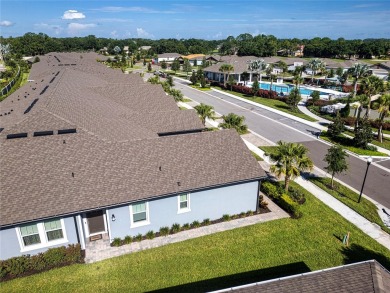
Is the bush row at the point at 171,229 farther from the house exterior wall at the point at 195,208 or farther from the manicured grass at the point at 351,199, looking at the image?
the manicured grass at the point at 351,199

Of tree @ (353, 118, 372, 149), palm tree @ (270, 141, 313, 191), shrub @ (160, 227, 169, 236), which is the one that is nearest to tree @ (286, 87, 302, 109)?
tree @ (353, 118, 372, 149)

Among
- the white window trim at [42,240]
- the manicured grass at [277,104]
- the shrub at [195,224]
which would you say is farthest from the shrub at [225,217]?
the manicured grass at [277,104]

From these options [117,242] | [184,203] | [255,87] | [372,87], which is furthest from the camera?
[255,87]

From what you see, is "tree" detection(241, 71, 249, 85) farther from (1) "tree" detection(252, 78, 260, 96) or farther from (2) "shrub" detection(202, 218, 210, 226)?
(2) "shrub" detection(202, 218, 210, 226)

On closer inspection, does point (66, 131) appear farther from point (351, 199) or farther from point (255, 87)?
point (255, 87)

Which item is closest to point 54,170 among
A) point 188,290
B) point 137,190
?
point 137,190

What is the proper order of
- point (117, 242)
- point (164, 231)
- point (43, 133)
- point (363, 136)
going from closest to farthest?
point (117, 242)
point (164, 231)
point (43, 133)
point (363, 136)

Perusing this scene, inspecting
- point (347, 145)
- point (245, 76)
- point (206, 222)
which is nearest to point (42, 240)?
point (206, 222)
